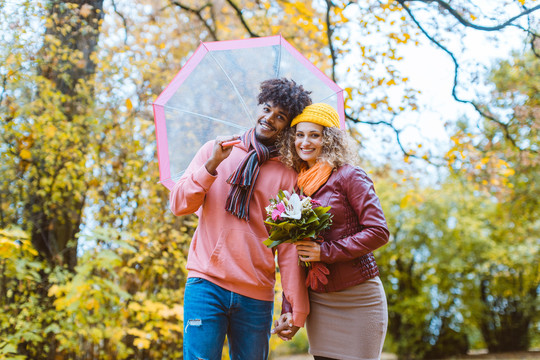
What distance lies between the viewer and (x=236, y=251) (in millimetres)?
2293

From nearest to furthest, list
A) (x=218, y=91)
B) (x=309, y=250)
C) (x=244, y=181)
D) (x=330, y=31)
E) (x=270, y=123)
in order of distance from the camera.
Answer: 1. (x=309, y=250)
2. (x=244, y=181)
3. (x=270, y=123)
4. (x=218, y=91)
5. (x=330, y=31)

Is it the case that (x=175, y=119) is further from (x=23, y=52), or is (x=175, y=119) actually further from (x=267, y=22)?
(x=267, y=22)

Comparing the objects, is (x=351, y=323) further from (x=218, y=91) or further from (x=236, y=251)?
(x=218, y=91)

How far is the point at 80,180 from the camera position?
4582 mm

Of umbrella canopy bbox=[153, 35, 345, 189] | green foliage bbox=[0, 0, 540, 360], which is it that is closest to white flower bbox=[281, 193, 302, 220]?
umbrella canopy bbox=[153, 35, 345, 189]

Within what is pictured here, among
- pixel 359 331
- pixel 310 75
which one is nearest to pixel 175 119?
pixel 310 75

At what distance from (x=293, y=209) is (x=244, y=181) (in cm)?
36

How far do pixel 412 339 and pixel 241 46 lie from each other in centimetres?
899

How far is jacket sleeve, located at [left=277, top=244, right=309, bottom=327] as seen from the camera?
227 centimetres

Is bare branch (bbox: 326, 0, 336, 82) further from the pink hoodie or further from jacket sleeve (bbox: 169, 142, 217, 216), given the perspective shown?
jacket sleeve (bbox: 169, 142, 217, 216)

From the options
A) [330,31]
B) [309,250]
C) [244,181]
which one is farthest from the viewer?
[330,31]

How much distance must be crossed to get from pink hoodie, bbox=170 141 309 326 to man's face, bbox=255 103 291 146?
17cm

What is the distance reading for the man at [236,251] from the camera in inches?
87.9

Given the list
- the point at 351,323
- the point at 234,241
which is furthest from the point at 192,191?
the point at 351,323
